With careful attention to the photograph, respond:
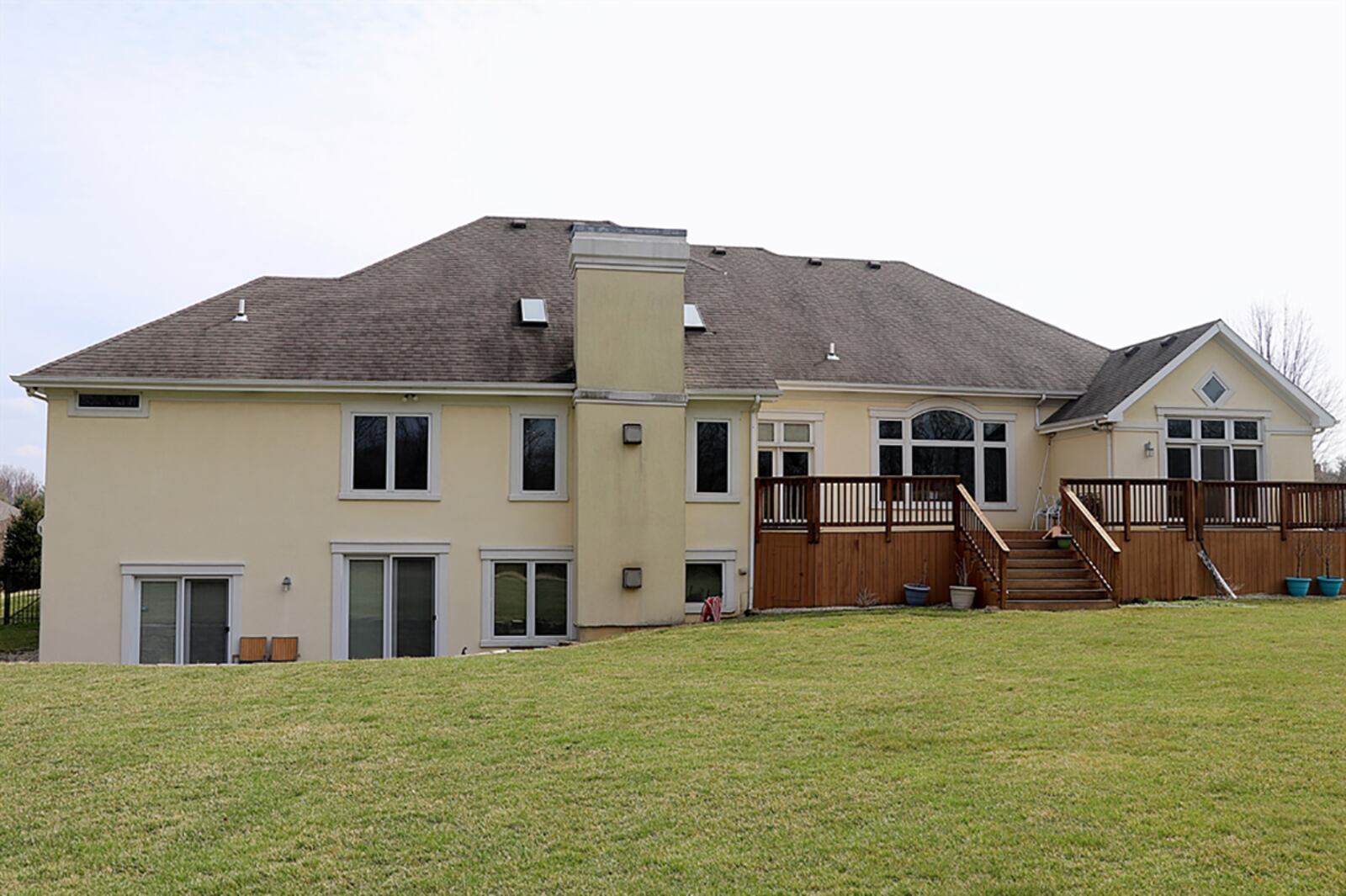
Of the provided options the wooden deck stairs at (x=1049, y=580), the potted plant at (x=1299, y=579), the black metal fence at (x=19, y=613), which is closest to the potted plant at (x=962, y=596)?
the wooden deck stairs at (x=1049, y=580)

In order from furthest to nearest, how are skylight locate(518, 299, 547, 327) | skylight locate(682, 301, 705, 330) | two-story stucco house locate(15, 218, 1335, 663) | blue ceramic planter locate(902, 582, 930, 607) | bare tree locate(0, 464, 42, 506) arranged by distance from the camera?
bare tree locate(0, 464, 42, 506) → skylight locate(682, 301, 705, 330) → skylight locate(518, 299, 547, 327) → blue ceramic planter locate(902, 582, 930, 607) → two-story stucco house locate(15, 218, 1335, 663)

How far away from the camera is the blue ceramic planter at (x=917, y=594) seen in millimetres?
17125

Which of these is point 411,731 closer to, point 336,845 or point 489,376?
point 336,845

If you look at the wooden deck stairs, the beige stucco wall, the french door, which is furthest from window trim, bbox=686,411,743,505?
the wooden deck stairs

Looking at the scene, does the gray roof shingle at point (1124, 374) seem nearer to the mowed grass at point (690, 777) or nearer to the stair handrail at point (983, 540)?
the stair handrail at point (983, 540)

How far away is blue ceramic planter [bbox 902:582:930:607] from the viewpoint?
17.1m

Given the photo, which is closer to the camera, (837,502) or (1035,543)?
(837,502)

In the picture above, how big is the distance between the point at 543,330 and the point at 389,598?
5389 millimetres

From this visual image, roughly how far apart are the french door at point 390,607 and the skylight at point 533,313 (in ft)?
15.2

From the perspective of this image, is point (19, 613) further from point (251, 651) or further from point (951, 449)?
point (951, 449)

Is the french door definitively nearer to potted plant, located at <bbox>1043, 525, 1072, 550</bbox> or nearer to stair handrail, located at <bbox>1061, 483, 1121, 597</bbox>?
potted plant, located at <bbox>1043, 525, 1072, 550</bbox>

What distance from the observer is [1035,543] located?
706 inches

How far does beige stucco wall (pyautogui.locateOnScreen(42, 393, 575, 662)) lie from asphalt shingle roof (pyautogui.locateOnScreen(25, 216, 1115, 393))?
75 cm

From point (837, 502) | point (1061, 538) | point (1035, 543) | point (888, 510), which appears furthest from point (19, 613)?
point (1061, 538)
